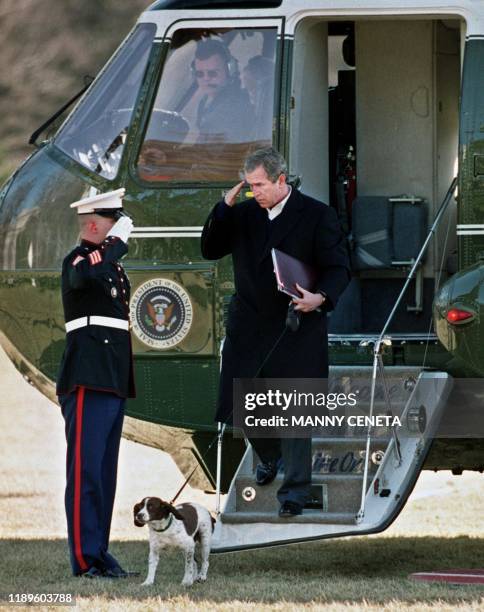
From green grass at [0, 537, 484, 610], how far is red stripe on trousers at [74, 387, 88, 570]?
14 centimetres

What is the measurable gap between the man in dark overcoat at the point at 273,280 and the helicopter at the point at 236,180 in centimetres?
60

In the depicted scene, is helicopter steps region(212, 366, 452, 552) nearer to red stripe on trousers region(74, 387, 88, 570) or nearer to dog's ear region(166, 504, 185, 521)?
dog's ear region(166, 504, 185, 521)

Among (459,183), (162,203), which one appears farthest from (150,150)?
(459,183)

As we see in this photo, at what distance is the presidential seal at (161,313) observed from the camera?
8.48 meters

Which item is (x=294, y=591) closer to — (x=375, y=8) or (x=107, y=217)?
(x=107, y=217)

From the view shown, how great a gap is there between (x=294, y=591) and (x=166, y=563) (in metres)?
1.47

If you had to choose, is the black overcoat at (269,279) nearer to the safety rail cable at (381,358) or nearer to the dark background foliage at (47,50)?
the safety rail cable at (381,358)

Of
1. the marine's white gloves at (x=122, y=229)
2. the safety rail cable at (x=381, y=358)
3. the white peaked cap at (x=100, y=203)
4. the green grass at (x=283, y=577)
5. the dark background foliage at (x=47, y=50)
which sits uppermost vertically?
the dark background foliage at (x=47, y=50)

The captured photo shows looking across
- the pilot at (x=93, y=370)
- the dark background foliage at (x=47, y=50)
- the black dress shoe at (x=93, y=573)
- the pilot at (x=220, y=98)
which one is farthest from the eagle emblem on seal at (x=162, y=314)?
the dark background foliage at (x=47, y=50)

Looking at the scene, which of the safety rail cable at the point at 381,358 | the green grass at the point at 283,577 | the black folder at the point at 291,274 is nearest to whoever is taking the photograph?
the green grass at the point at 283,577

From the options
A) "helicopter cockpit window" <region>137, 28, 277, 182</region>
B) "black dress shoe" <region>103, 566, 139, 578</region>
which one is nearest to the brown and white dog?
"black dress shoe" <region>103, 566, 139, 578</region>

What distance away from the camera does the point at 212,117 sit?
8.61 meters

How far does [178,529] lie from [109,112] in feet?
8.38

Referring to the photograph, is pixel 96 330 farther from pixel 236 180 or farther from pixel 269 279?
pixel 236 180
